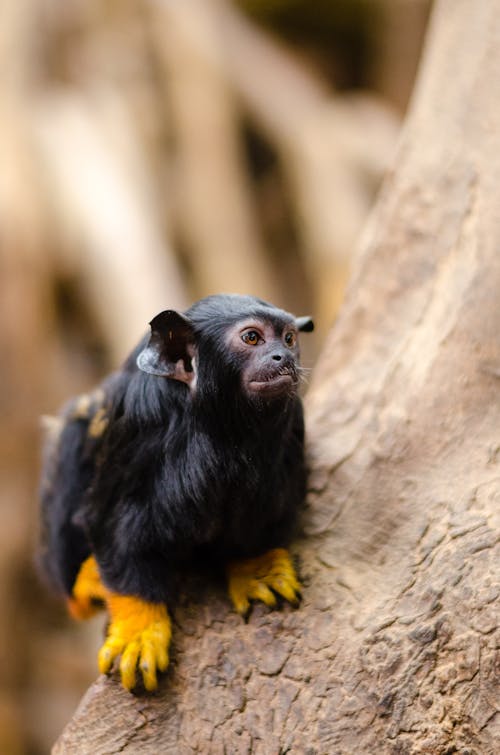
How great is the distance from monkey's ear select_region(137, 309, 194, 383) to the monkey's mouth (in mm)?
244

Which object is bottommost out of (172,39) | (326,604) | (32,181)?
(326,604)

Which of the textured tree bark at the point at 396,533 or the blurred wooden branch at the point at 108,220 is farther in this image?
the blurred wooden branch at the point at 108,220

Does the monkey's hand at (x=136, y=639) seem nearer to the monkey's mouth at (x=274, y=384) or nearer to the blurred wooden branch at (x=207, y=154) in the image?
the monkey's mouth at (x=274, y=384)

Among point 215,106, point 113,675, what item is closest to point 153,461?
point 113,675

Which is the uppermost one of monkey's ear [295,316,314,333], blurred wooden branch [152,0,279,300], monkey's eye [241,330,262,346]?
blurred wooden branch [152,0,279,300]

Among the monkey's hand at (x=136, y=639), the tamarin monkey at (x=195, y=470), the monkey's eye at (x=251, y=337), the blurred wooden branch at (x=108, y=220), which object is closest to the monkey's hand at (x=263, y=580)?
the tamarin monkey at (x=195, y=470)

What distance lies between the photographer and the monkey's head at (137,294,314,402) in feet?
9.21

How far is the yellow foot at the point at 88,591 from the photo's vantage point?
3.50 metres

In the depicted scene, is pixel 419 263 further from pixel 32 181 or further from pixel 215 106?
pixel 215 106

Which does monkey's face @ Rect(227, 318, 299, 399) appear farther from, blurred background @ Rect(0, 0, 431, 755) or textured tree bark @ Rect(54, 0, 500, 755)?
blurred background @ Rect(0, 0, 431, 755)

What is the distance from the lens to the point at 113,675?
293 cm

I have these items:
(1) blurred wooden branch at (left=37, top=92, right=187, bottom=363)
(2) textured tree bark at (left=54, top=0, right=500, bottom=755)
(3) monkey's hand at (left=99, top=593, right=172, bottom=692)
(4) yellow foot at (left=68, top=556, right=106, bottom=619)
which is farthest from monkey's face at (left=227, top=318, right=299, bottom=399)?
(1) blurred wooden branch at (left=37, top=92, right=187, bottom=363)

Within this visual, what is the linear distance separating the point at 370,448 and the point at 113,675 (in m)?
1.22

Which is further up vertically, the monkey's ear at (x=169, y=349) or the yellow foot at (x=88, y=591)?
the monkey's ear at (x=169, y=349)
